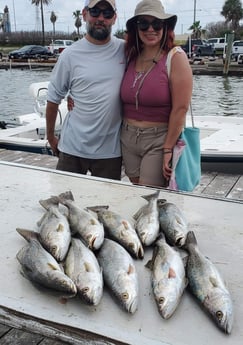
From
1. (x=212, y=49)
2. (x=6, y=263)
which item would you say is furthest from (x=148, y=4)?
(x=212, y=49)

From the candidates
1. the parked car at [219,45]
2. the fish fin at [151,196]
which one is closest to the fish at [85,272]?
the fish fin at [151,196]

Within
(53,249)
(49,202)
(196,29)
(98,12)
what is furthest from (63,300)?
(196,29)

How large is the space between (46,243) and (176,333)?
0.74 m

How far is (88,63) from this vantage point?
3066 millimetres

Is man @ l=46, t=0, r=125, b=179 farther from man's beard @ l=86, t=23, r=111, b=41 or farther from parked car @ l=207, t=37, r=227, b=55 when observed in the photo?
parked car @ l=207, t=37, r=227, b=55

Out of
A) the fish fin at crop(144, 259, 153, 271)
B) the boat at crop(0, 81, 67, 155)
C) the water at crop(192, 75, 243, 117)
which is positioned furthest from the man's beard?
the water at crop(192, 75, 243, 117)

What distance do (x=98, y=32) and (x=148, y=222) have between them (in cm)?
149

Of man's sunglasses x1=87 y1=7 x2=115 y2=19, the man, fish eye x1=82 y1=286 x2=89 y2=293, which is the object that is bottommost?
fish eye x1=82 y1=286 x2=89 y2=293

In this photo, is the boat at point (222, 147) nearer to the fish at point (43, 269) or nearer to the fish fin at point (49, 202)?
the fish fin at point (49, 202)

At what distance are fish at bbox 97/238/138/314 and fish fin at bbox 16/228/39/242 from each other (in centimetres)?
33

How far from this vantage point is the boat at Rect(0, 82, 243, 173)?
5762mm

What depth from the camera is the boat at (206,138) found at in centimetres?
576

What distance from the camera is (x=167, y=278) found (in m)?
1.71

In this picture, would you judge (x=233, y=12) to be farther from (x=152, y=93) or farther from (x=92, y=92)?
(x=152, y=93)
